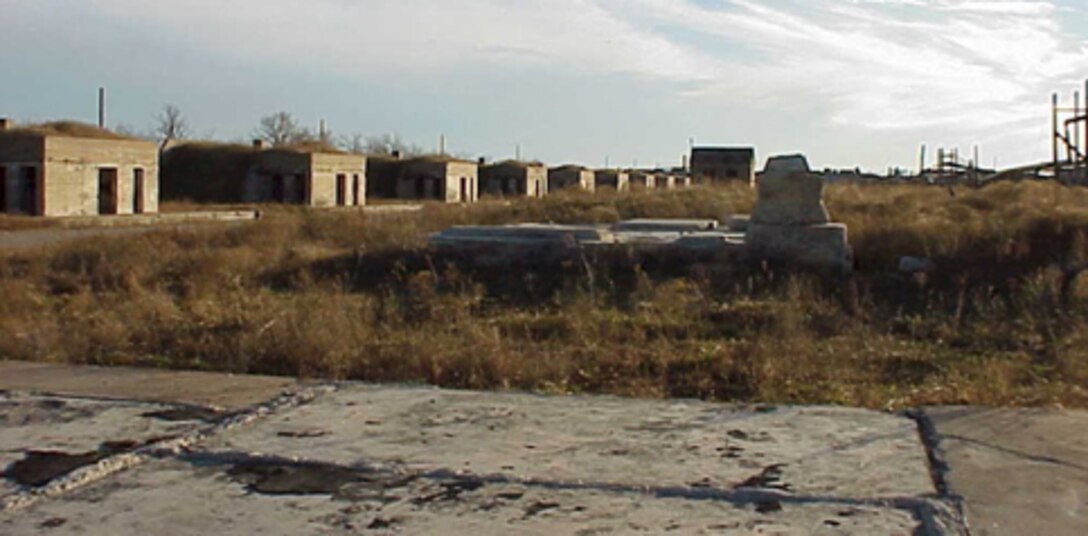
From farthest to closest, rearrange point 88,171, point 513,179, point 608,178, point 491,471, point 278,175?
point 608,178 < point 513,179 < point 278,175 < point 88,171 < point 491,471

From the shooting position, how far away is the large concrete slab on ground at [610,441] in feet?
12.8

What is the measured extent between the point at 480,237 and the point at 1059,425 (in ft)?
30.7

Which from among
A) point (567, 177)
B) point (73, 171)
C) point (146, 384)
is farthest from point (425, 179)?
point (146, 384)

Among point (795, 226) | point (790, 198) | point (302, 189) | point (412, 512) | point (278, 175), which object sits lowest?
point (412, 512)

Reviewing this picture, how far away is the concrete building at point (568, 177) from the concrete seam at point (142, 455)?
49.9 metres

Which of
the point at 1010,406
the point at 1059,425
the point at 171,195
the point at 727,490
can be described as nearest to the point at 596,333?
the point at 1010,406

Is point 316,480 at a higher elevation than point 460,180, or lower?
lower

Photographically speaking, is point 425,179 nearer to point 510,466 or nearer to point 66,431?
point 66,431

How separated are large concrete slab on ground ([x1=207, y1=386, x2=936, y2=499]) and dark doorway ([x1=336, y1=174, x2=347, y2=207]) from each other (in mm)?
38695

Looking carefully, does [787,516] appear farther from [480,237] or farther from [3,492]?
[480,237]

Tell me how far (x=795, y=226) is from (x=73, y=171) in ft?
79.6

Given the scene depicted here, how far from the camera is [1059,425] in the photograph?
15.6 feet

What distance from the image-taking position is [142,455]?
418 centimetres

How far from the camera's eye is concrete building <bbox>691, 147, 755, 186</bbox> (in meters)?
45.4
